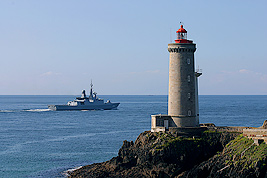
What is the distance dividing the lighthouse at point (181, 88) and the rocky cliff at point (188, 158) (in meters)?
2.75

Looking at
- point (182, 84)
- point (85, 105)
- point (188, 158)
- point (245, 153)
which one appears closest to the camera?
point (245, 153)

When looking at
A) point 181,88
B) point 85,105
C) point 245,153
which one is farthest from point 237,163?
point 85,105

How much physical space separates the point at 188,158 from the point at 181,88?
8.60m

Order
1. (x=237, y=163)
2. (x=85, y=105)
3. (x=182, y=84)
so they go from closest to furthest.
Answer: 1. (x=237, y=163)
2. (x=182, y=84)
3. (x=85, y=105)

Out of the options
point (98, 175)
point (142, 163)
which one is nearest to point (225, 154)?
point (142, 163)

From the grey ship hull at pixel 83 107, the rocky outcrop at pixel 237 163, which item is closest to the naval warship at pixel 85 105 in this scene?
the grey ship hull at pixel 83 107

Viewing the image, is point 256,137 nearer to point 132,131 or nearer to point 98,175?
point 98,175

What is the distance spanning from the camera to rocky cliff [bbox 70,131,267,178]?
35812 mm

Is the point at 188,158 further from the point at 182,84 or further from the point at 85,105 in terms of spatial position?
the point at 85,105

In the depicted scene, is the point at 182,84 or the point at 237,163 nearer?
the point at 237,163

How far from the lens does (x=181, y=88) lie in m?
46.6

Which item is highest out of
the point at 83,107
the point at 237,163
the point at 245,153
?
the point at 83,107

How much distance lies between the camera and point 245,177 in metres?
34.0

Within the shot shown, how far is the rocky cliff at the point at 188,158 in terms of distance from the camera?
35.8m
